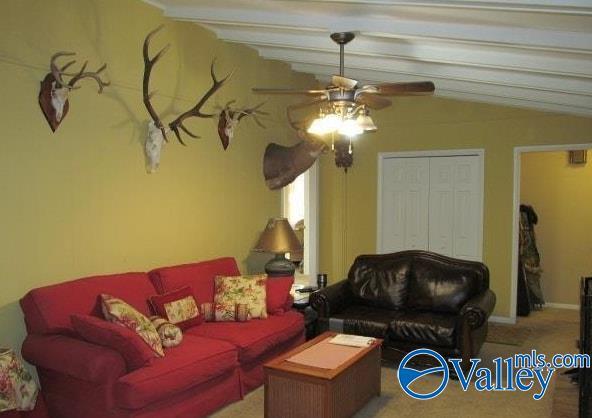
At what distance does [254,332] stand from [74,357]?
50.9 inches

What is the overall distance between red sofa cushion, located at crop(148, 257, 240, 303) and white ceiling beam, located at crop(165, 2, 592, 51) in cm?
200

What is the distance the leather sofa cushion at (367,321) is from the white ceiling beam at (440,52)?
84.5 inches

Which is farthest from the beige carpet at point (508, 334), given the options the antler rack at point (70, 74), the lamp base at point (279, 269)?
the antler rack at point (70, 74)

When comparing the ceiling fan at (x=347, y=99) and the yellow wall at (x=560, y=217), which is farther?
the yellow wall at (x=560, y=217)

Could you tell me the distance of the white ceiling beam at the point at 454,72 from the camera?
391 cm

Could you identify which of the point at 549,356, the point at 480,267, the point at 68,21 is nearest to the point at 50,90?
the point at 68,21

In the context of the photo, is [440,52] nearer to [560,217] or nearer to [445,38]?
[445,38]

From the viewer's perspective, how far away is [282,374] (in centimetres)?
290

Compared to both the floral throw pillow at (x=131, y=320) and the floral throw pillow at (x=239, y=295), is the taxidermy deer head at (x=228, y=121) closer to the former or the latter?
the floral throw pillow at (x=239, y=295)

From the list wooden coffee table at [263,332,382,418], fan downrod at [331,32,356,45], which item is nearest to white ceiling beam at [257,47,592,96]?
fan downrod at [331,32,356,45]

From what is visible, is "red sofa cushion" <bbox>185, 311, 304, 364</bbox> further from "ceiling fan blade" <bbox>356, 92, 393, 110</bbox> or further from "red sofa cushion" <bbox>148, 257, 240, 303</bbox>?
"ceiling fan blade" <bbox>356, 92, 393, 110</bbox>

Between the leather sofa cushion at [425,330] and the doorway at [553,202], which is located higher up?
the doorway at [553,202]

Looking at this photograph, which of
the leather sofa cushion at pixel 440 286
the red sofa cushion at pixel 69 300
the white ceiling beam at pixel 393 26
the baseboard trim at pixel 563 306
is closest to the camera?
the white ceiling beam at pixel 393 26

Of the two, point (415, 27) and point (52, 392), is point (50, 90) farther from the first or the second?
point (415, 27)
